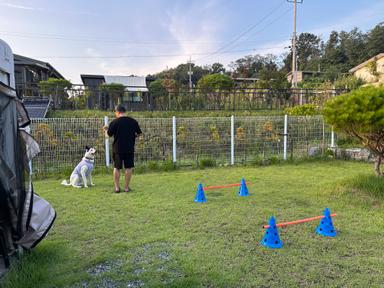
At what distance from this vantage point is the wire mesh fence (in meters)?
6.68

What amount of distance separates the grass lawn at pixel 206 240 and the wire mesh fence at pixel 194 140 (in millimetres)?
1516

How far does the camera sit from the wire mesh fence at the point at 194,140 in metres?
6.68

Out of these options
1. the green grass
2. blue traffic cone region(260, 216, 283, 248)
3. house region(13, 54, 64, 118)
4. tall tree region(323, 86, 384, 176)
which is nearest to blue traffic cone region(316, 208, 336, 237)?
blue traffic cone region(260, 216, 283, 248)

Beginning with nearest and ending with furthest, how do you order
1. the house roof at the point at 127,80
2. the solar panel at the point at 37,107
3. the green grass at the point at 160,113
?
the solar panel at the point at 37,107, the green grass at the point at 160,113, the house roof at the point at 127,80

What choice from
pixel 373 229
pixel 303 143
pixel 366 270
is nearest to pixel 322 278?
pixel 366 270

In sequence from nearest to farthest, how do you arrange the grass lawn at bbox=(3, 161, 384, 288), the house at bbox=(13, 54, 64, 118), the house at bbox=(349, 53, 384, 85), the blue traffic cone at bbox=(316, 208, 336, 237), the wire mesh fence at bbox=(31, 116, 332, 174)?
the grass lawn at bbox=(3, 161, 384, 288), the blue traffic cone at bbox=(316, 208, 336, 237), the wire mesh fence at bbox=(31, 116, 332, 174), the house at bbox=(13, 54, 64, 118), the house at bbox=(349, 53, 384, 85)

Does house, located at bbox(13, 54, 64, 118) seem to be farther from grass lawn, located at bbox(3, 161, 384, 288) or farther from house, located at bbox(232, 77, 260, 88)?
house, located at bbox(232, 77, 260, 88)

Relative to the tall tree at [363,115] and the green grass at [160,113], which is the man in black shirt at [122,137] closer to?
the tall tree at [363,115]

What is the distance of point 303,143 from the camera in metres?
8.46

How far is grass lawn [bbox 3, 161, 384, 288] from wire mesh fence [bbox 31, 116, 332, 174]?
59.7 inches

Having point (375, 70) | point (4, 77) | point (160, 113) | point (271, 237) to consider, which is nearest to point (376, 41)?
point (375, 70)

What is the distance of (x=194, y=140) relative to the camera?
777cm

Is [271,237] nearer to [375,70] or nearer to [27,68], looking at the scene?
[27,68]

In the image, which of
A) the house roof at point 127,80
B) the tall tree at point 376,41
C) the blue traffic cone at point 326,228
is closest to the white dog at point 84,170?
the blue traffic cone at point 326,228
